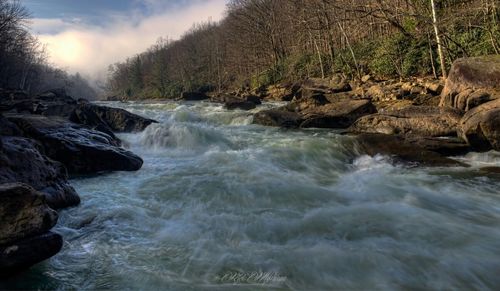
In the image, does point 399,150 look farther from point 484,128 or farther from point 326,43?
point 326,43

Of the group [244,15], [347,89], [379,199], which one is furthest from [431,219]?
[244,15]

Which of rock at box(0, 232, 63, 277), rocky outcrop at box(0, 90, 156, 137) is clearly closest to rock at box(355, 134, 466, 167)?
rock at box(0, 232, 63, 277)

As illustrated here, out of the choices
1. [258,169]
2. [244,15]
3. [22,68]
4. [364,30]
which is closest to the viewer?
[258,169]

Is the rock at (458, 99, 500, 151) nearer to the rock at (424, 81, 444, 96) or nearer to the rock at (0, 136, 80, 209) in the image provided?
the rock at (424, 81, 444, 96)

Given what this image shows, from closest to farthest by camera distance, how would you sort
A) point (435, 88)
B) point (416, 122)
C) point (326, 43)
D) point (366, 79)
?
1. point (416, 122)
2. point (435, 88)
3. point (366, 79)
4. point (326, 43)

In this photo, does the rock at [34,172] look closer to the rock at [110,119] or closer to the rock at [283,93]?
the rock at [110,119]

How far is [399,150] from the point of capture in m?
11.1

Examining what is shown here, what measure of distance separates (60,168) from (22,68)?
197 ft

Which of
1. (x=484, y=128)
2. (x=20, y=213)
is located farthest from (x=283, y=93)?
(x=20, y=213)

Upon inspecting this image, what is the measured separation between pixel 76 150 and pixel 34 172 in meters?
3.12

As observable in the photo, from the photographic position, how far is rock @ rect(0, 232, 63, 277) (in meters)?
4.41

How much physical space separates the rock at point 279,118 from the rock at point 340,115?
39 centimetres

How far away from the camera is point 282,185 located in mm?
8484

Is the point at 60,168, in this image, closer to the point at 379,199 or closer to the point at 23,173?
the point at 23,173
